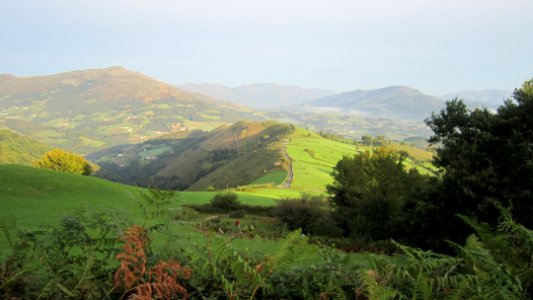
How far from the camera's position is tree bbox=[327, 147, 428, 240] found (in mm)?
28531

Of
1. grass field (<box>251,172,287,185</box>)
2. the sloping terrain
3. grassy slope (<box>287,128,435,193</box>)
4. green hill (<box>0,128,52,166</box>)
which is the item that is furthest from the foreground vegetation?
green hill (<box>0,128,52,166</box>)

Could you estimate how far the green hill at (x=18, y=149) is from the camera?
13718 centimetres

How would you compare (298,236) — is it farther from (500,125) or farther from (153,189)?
(500,125)

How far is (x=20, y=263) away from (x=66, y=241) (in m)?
0.42

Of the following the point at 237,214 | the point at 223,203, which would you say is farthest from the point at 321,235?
the point at 223,203

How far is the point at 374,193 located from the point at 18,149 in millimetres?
169109

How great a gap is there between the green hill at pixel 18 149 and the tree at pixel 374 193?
126m

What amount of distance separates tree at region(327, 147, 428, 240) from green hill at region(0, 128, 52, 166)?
414ft

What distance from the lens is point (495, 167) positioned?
67.3 ft

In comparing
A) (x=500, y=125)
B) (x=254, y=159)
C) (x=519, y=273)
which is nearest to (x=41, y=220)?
(x=519, y=273)

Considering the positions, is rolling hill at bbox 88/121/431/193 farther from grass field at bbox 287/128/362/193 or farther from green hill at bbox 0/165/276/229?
green hill at bbox 0/165/276/229

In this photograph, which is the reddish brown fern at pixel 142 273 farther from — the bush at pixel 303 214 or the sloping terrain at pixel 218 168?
the sloping terrain at pixel 218 168

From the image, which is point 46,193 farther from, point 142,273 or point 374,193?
point 142,273

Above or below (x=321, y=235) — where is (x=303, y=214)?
below
